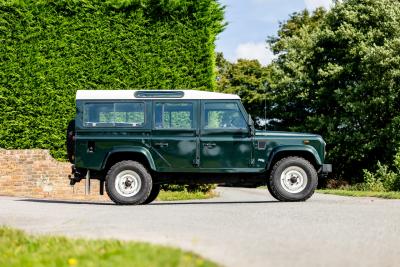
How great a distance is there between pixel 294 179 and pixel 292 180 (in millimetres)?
45

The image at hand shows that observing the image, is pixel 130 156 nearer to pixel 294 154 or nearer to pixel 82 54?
Answer: pixel 294 154

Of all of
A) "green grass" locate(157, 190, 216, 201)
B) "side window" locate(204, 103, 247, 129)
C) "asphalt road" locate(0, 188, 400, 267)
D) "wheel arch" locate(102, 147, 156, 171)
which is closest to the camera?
"asphalt road" locate(0, 188, 400, 267)

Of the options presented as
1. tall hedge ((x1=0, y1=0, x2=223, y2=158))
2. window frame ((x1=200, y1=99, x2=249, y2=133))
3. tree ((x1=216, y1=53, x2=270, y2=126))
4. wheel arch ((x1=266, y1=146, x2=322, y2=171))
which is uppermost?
tree ((x1=216, y1=53, x2=270, y2=126))

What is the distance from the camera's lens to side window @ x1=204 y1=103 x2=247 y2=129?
14.1 m

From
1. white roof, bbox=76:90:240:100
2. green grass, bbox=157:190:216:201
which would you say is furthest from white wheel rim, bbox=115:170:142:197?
green grass, bbox=157:190:216:201

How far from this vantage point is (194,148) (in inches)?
551

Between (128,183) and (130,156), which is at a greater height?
(130,156)

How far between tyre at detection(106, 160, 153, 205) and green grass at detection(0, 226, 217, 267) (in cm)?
565

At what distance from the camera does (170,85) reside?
18.5 m

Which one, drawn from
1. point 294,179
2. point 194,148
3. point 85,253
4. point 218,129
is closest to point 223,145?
point 218,129

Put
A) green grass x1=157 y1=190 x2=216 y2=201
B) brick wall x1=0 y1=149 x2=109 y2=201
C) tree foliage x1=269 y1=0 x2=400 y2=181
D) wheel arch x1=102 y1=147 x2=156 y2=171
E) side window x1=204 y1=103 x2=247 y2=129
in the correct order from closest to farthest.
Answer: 1. wheel arch x1=102 y1=147 x2=156 y2=171
2. side window x1=204 y1=103 x2=247 y2=129
3. green grass x1=157 y1=190 x2=216 y2=201
4. brick wall x1=0 y1=149 x2=109 y2=201
5. tree foliage x1=269 y1=0 x2=400 y2=181

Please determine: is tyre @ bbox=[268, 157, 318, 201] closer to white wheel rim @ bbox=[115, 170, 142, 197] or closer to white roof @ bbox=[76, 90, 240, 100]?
white roof @ bbox=[76, 90, 240, 100]

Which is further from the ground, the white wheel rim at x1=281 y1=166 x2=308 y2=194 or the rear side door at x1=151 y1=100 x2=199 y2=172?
the rear side door at x1=151 y1=100 x2=199 y2=172

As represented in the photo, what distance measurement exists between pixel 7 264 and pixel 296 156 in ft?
28.2
